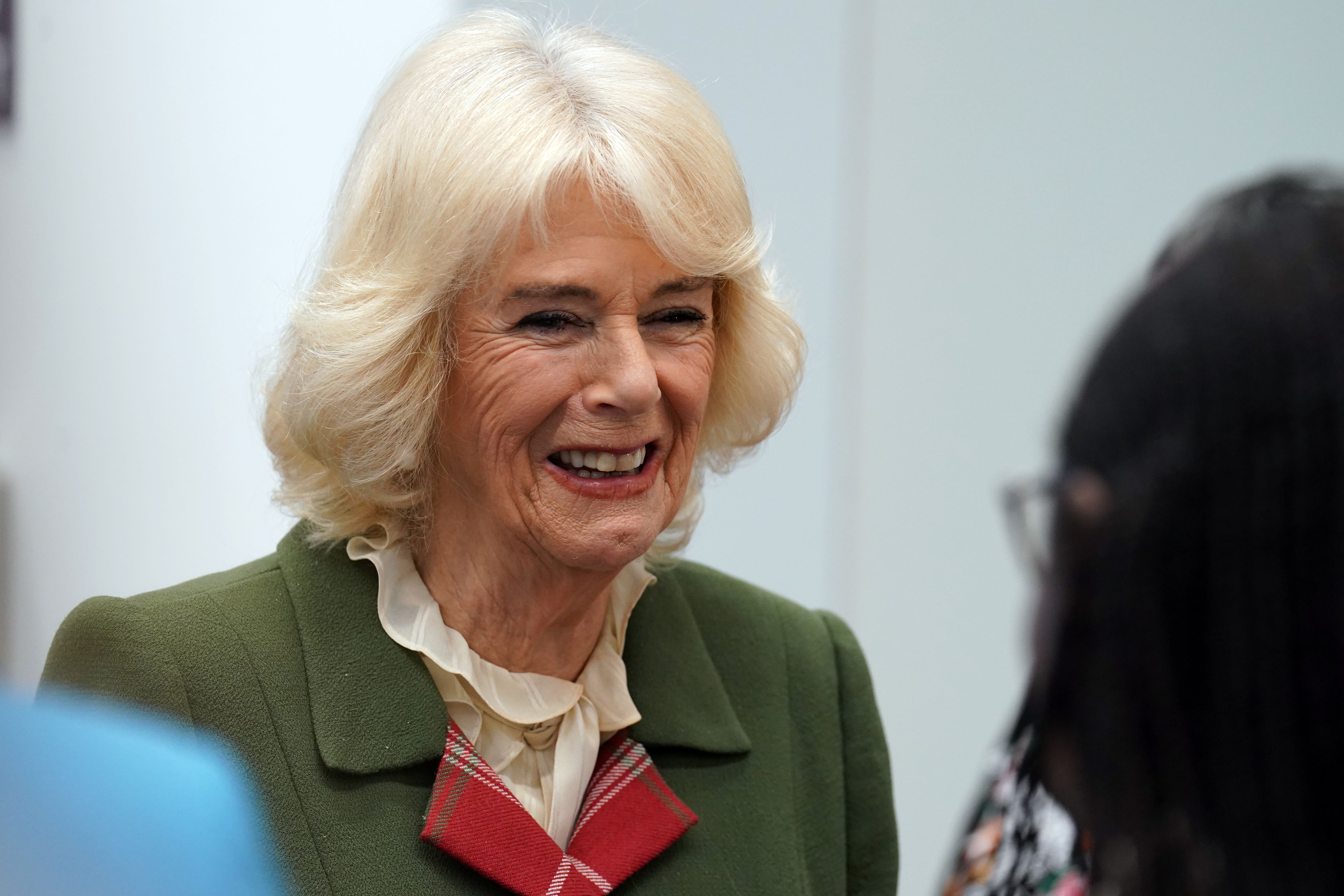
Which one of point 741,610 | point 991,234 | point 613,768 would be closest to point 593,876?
point 613,768

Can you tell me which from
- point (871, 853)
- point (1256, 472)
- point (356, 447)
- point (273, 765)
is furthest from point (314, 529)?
point (1256, 472)

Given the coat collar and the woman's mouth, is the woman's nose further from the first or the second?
the coat collar

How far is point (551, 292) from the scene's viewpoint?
5.04 ft

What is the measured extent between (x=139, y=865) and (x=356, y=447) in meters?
0.80

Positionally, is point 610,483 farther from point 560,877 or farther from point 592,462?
point 560,877

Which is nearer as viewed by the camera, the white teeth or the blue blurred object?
the blue blurred object

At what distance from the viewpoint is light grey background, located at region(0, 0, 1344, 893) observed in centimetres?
224

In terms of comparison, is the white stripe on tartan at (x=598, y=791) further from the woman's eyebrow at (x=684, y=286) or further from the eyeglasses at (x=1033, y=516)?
the eyeglasses at (x=1033, y=516)

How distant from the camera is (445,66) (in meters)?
1.59

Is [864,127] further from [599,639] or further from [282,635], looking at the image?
[282,635]

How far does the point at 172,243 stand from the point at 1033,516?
1.87m

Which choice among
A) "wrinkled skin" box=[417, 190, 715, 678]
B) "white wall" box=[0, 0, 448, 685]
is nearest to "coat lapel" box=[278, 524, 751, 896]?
"wrinkled skin" box=[417, 190, 715, 678]

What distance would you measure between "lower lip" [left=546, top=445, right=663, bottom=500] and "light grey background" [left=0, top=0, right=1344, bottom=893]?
649mm

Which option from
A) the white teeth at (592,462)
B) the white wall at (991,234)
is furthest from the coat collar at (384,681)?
the white wall at (991,234)
